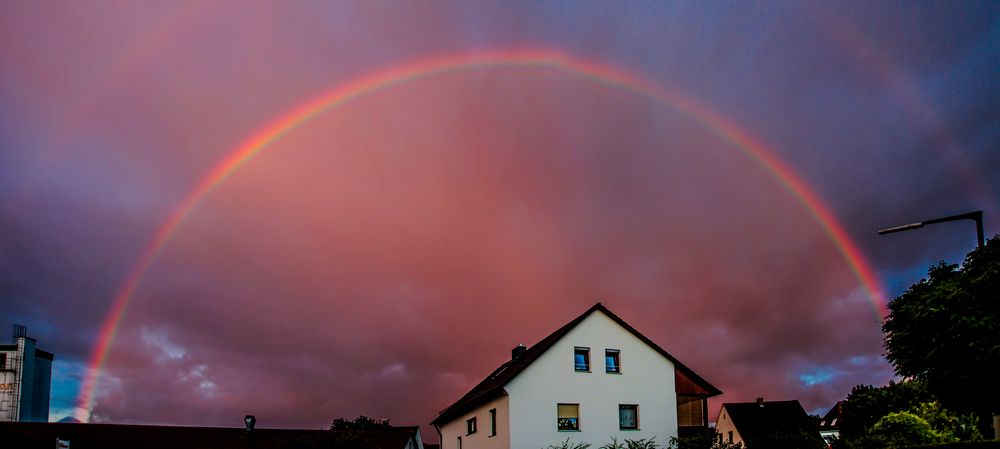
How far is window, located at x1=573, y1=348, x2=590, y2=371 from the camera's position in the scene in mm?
36750

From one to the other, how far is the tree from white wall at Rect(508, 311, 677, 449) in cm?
1903

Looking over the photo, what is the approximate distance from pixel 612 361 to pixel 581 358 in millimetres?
1982

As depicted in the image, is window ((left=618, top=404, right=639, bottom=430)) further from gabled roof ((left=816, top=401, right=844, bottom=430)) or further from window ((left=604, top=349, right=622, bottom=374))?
gabled roof ((left=816, top=401, right=844, bottom=430))

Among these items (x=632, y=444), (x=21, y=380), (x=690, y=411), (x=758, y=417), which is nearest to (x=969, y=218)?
(x=632, y=444)

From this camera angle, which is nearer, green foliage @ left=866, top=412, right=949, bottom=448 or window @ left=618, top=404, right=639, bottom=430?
green foliage @ left=866, top=412, right=949, bottom=448

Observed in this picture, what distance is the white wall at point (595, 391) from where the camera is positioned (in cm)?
3475

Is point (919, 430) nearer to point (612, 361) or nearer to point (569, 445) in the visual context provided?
point (612, 361)

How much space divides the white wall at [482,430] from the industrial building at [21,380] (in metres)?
53.6

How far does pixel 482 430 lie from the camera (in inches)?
1565

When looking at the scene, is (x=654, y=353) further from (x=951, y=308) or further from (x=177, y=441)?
(x=177, y=441)

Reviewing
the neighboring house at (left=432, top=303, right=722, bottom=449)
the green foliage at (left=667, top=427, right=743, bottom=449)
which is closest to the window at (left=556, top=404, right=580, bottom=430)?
the neighboring house at (left=432, top=303, right=722, bottom=449)

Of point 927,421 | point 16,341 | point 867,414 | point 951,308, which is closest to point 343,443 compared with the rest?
point 951,308

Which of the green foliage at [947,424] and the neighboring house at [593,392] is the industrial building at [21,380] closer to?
the neighboring house at [593,392]

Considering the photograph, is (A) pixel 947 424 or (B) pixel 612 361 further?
(B) pixel 612 361
